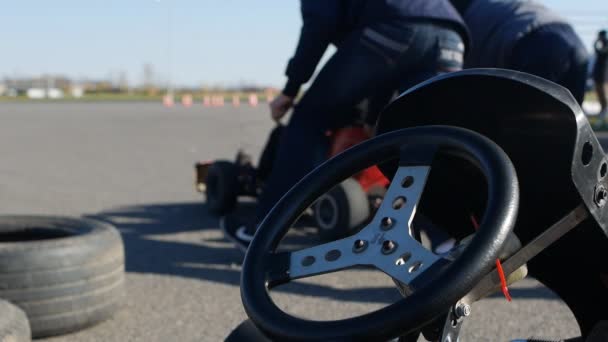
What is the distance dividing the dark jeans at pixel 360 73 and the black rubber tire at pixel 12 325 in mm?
1646

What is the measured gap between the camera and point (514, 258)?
1541 millimetres

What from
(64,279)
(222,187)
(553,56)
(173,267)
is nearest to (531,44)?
(553,56)

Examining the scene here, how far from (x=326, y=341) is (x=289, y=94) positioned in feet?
9.93

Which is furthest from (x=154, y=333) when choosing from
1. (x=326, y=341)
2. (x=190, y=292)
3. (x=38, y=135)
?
(x=38, y=135)

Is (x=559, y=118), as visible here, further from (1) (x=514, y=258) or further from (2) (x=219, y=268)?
(2) (x=219, y=268)

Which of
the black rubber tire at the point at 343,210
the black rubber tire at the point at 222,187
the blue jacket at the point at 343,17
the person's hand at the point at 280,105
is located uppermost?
the blue jacket at the point at 343,17

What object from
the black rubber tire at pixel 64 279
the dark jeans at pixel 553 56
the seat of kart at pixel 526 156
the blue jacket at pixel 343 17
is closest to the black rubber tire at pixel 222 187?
the blue jacket at pixel 343 17

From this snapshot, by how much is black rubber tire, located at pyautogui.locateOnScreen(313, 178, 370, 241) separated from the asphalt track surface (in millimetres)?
439

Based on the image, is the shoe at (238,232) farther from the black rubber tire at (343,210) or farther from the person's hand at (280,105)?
the person's hand at (280,105)

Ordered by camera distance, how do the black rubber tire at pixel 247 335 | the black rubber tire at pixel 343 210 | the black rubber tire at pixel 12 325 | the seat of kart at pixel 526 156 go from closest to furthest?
the seat of kart at pixel 526 156 → the black rubber tire at pixel 247 335 → the black rubber tire at pixel 12 325 → the black rubber tire at pixel 343 210

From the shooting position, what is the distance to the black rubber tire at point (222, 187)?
5.77m

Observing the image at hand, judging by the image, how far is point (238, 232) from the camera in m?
4.32

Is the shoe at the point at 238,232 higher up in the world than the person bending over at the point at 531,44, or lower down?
lower down

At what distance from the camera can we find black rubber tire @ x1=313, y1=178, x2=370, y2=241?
4562 mm
